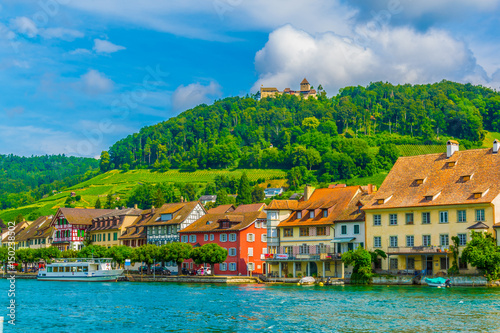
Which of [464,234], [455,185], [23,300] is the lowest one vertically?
[23,300]

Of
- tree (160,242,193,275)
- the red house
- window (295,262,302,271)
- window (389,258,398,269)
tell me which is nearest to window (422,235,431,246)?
window (389,258,398,269)

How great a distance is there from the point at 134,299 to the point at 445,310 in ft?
97.5

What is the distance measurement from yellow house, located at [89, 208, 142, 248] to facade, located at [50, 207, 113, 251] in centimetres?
202

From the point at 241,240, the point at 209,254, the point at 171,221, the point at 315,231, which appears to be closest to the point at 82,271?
the point at 171,221

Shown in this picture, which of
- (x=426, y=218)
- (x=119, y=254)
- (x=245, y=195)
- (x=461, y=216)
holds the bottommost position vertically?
(x=119, y=254)

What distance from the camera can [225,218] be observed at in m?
98.4

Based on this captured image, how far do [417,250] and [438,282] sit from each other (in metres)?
5.92

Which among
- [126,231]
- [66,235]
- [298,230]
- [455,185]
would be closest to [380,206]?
[455,185]

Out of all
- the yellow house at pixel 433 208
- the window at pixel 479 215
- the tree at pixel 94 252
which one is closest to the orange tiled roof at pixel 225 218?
the tree at pixel 94 252

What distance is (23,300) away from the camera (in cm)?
6341

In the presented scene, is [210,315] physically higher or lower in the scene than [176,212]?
lower

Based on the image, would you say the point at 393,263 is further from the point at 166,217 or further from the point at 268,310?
the point at 166,217

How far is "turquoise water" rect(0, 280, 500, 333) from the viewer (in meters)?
41.9

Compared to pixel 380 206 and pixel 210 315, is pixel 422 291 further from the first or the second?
pixel 210 315
